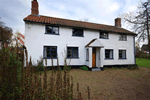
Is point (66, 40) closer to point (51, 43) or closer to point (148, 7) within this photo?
point (51, 43)

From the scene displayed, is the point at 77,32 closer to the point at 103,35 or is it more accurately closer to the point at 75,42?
the point at 75,42

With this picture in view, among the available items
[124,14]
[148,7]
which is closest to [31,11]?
[124,14]

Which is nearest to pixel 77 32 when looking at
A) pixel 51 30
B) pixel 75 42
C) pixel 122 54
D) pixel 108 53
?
pixel 75 42

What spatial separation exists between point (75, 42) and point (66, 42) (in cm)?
129

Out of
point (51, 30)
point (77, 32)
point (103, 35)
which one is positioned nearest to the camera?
point (51, 30)

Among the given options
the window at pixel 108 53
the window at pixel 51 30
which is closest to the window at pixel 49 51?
the window at pixel 51 30

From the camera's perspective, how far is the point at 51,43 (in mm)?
9453

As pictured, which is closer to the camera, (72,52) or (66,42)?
(66,42)

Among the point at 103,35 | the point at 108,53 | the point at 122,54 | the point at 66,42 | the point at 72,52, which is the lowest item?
the point at 122,54

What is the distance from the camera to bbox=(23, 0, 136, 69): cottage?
352 inches

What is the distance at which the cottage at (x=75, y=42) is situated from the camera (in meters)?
8.94

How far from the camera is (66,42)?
1004 cm

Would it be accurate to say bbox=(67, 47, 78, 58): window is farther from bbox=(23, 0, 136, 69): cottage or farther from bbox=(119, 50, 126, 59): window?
bbox=(119, 50, 126, 59): window

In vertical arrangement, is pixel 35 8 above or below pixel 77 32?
above
